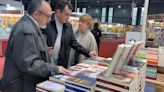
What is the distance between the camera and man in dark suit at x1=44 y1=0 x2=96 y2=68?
86.5 inches

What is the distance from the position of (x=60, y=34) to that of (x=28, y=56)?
37.9 inches

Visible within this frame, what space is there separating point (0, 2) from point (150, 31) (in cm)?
805

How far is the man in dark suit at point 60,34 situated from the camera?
2.20m

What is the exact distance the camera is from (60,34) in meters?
2.29

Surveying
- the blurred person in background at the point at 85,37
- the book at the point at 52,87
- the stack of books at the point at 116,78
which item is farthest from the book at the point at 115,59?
the blurred person in background at the point at 85,37

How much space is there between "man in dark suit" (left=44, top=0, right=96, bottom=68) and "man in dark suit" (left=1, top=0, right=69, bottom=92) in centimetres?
61

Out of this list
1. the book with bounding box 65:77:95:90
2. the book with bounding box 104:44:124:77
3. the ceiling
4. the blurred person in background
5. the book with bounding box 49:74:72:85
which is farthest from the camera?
the ceiling

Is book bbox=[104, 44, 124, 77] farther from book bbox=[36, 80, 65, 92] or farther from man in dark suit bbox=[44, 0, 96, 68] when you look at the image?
man in dark suit bbox=[44, 0, 96, 68]

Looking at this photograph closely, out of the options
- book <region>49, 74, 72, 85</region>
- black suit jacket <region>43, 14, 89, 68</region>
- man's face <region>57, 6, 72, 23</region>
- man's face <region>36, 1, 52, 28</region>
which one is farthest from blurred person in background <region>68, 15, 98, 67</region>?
book <region>49, 74, 72, 85</region>

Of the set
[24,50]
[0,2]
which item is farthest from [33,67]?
[0,2]

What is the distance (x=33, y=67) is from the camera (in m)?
1.35

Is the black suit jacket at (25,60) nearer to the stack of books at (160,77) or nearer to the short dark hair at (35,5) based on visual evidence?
the short dark hair at (35,5)

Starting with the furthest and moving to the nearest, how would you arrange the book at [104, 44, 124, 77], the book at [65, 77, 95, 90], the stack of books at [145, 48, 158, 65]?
the stack of books at [145, 48, 158, 65]
the book at [65, 77, 95, 90]
the book at [104, 44, 124, 77]

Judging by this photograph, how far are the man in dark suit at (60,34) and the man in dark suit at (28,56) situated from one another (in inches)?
24.2
